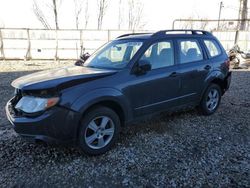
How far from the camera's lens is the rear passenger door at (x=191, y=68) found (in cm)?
452

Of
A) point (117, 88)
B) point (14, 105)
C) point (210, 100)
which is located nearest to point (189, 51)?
point (210, 100)

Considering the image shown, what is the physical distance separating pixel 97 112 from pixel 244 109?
4012 millimetres

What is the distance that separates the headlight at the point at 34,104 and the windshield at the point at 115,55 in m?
1.26

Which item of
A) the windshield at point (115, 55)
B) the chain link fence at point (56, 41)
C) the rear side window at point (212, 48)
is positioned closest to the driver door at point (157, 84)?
the windshield at point (115, 55)

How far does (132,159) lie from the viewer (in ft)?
11.6

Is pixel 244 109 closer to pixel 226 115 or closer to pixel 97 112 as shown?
pixel 226 115

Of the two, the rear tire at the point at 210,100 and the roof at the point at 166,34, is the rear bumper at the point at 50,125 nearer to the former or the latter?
the roof at the point at 166,34

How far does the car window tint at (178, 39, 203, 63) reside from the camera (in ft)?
14.9

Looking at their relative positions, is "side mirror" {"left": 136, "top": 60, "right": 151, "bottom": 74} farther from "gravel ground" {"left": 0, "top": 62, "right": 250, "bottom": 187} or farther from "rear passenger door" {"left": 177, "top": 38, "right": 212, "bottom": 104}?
"gravel ground" {"left": 0, "top": 62, "right": 250, "bottom": 187}

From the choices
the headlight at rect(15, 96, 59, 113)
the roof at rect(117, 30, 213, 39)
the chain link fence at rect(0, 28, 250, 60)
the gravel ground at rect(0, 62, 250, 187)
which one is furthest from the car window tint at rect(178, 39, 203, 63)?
the chain link fence at rect(0, 28, 250, 60)

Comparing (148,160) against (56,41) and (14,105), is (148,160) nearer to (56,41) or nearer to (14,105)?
(14,105)

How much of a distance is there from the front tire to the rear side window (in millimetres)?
2710

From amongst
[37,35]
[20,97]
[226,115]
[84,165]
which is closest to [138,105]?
[84,165]

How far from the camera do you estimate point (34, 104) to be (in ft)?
10.2
